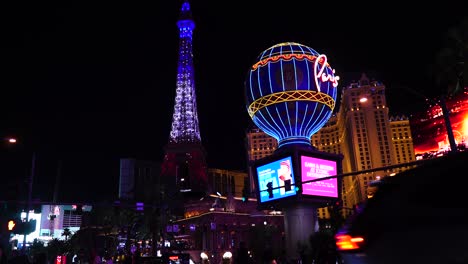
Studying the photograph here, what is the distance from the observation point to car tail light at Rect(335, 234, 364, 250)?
17.9ft

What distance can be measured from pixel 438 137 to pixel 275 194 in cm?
7657

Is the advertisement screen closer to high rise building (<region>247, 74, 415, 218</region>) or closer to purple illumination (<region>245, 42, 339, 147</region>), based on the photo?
purple illumination (<region>245, 42, 339, 147</region>)

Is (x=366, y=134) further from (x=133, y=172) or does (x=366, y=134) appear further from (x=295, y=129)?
(x=295, y=129)

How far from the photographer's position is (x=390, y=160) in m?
114

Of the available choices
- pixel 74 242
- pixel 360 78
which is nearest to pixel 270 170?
pixel 74 242

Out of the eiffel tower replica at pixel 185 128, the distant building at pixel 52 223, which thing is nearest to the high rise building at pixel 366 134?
the eiffel tower replica at pixel 185 128

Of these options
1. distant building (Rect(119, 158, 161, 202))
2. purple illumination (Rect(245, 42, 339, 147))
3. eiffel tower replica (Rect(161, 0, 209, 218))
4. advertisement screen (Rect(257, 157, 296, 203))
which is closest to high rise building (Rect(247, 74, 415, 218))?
eiffel tower replica (Rect(161, 0, 209, 218))

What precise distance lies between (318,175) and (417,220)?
39.5 metres

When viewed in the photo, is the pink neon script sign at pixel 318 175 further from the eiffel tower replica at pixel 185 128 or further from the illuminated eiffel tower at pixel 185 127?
the illuminated eiffel tower at pixel 185 127

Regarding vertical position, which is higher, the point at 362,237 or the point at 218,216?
the point at 218,216

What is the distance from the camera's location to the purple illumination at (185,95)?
381 ft

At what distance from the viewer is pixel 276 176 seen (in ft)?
145

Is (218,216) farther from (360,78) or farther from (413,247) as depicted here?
(413,247)

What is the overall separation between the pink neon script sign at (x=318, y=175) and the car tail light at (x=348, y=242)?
118 ft
